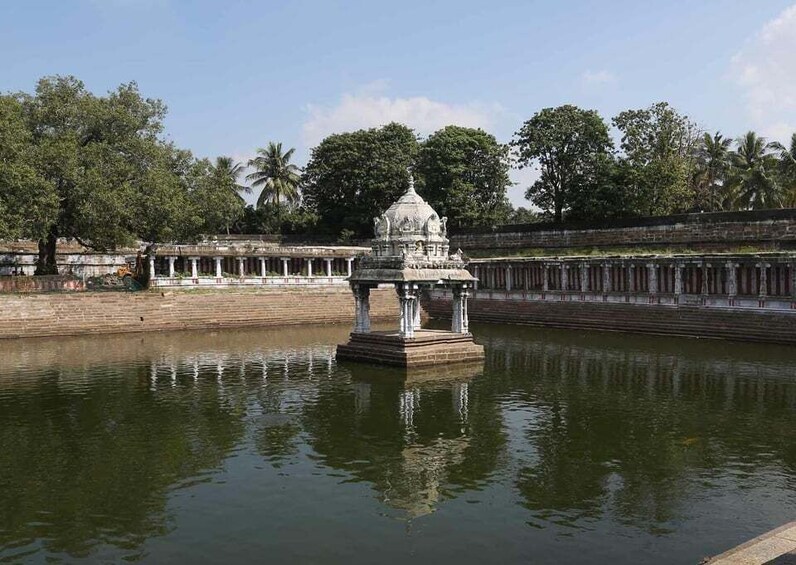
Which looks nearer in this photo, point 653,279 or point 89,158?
point 653,279

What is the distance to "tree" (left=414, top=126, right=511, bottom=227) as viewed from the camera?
206ft

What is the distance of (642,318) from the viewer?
37250 millimetres

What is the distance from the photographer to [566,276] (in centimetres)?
4278

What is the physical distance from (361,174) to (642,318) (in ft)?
115

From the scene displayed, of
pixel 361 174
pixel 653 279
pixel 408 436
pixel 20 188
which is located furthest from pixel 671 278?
pixel 361 174

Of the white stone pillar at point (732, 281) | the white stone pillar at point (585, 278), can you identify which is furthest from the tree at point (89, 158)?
the white stone pillar at point (732, 281)

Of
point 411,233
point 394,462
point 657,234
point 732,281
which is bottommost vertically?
point 394,462

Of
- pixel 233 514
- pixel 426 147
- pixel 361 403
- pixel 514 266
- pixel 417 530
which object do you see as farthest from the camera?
pixel 426 147

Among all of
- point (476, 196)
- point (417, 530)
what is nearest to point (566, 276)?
point (476, 196)

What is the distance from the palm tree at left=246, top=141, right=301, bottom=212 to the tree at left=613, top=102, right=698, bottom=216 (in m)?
35.0

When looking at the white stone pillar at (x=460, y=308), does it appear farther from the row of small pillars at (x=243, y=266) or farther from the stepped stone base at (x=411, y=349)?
the row of small pillars at (x=243, y=266)

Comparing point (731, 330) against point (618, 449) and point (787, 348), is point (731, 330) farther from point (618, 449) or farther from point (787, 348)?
point (618, 449)

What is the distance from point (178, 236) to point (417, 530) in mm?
38577

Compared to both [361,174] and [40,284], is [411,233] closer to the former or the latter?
[40,284]
